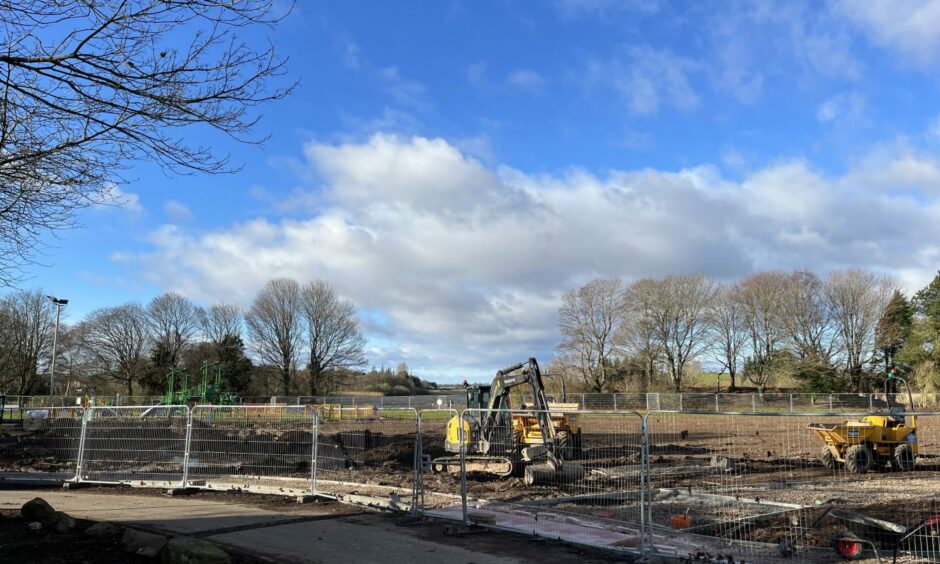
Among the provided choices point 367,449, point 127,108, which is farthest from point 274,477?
point 127,108

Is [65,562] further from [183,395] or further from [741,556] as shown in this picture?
[183,395]

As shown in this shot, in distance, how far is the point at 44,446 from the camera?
1945cm

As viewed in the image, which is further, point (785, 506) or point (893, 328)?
point (893, 328)

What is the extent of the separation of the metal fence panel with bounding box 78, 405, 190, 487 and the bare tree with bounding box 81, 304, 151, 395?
58.7 metres

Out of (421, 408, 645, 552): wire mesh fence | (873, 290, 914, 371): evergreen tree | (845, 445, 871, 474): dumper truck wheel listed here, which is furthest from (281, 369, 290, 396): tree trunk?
(845, 445, 871, 474): dumper truck wheel

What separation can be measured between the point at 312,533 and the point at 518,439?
9604 mm

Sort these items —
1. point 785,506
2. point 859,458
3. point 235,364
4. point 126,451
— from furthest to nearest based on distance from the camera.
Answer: point 235,364
point 859,458
point 126,451
point 785,506

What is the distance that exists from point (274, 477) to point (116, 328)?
206 feet

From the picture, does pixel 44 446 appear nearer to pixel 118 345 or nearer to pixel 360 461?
pixel 360 461

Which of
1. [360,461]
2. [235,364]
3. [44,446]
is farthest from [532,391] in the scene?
[235,364]

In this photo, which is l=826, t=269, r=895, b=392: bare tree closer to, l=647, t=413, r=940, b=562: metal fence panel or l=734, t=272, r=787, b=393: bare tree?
l=734, t=272, r=787, b=393: bare tree

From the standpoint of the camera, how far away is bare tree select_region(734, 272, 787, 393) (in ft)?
192

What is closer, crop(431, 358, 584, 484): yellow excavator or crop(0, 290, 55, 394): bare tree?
crop(431, 358, 584, 484): yellow excavator

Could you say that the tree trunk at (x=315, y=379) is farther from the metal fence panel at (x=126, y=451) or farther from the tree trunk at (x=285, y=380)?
the metal fence panel at (x=126, y=451)
